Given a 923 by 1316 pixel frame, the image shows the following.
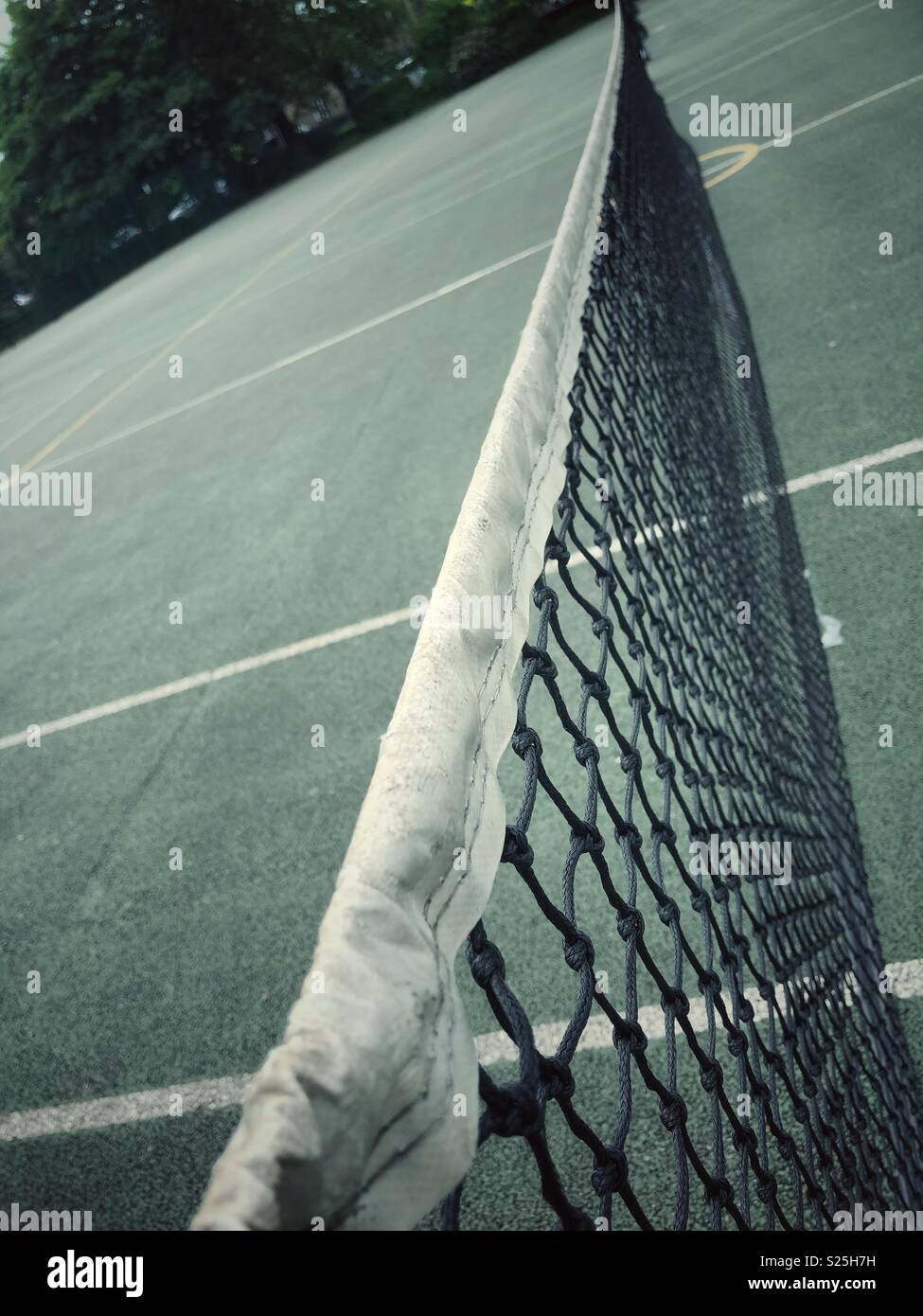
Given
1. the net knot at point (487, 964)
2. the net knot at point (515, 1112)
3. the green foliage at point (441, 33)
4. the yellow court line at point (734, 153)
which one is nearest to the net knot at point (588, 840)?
the net knot at point (487, 964)

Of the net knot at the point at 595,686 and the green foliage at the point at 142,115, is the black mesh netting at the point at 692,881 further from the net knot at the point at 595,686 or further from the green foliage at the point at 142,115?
the green foliage at the point at 142,115

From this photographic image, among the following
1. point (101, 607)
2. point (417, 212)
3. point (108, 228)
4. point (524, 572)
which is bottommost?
point (101, 607)

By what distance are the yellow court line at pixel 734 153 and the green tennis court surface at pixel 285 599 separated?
0.97 feet

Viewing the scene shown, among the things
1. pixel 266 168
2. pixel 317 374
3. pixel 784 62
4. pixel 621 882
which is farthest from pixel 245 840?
pixel 266 168

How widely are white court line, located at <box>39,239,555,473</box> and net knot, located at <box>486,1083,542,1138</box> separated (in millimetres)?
10841

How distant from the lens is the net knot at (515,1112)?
1.01m

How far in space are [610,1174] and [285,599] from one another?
5.55m

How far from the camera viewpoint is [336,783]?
15.2 feet

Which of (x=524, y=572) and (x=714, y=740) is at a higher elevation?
(x=524, y=572)

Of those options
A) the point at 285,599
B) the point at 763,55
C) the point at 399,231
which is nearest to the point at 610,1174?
the point at 285,599

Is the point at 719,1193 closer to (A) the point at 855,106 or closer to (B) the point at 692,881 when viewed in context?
(B) the point at 692,881

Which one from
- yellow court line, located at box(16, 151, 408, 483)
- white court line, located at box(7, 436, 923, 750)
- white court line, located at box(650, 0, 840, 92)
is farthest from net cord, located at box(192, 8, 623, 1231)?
white court line, located at box(650, 0, 840, 92)

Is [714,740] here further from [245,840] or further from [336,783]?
[245,840]

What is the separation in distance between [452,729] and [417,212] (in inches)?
667
